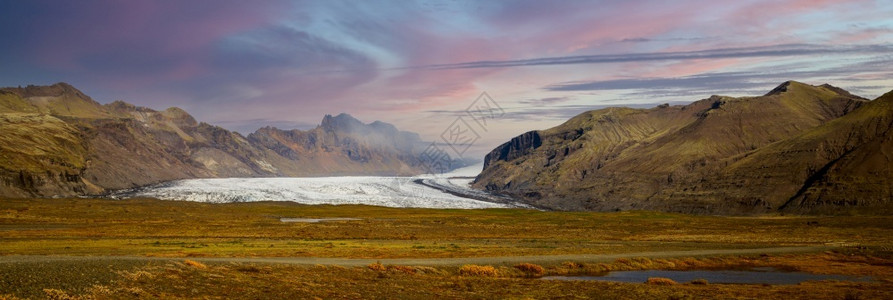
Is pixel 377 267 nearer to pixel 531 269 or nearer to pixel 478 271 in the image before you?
pixel 478 271

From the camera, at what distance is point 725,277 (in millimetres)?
46500

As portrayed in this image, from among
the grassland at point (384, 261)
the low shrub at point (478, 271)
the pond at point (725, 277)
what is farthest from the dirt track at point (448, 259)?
the pond at point (725, 277)

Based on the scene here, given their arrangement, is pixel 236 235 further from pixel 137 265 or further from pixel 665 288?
pixel 665 288

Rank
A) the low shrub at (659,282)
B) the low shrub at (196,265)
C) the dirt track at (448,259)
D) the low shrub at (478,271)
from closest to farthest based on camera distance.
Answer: the low shrub at (196,265)
the dirt track at (448,259)
the low shrub at (659,282)
the low shrub at (478,271)

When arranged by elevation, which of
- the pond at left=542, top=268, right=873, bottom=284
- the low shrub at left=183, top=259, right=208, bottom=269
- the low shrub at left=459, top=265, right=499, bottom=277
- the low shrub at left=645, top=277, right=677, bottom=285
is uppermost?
the low shrub at left=183, top=259, right=208, bottom=269

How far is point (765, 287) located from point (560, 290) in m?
14.3

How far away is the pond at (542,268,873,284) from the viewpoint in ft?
145

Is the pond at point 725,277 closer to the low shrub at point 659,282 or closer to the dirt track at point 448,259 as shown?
the low shrub at point 659,282

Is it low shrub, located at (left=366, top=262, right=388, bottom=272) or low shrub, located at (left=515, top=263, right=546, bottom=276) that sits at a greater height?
low shrub, located at (left=366, top=262, right=388, bottom=272)

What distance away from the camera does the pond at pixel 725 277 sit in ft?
145

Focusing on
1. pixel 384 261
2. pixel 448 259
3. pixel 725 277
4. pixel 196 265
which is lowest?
pixel 725 277

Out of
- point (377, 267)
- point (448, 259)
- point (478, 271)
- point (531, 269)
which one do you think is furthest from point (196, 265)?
point (531, 269)

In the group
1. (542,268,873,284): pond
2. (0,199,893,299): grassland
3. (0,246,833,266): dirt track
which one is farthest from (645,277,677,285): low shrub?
(0,246,833,266): dirt track

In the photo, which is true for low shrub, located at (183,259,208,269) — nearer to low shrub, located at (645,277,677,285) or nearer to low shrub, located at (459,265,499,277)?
low shrub, located at (459,265,499,277)
